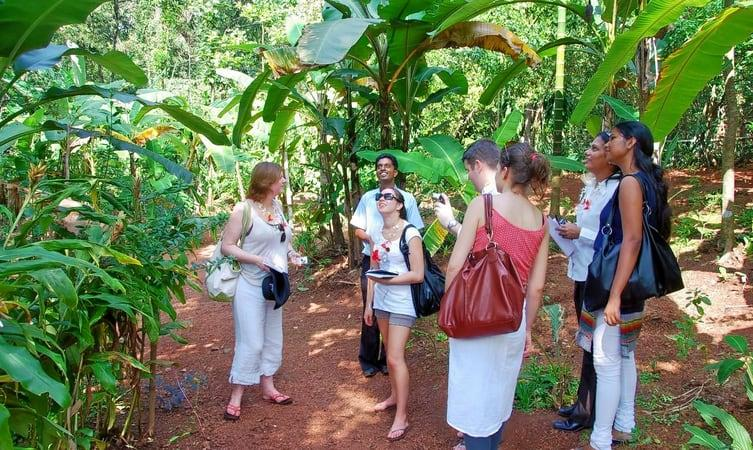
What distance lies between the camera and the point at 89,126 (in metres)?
5.57

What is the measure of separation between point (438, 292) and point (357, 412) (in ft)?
3.56

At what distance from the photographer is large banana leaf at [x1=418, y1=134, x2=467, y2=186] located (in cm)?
468

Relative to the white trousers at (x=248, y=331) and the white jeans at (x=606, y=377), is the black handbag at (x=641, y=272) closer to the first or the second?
the white jeans at (x=606, y=377)

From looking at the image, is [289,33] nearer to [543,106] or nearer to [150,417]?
[150,417]

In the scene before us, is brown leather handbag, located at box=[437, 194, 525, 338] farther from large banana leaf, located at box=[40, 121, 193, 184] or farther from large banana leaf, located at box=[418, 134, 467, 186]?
large banana leaf, located at box=[418, 134, 467, 186]

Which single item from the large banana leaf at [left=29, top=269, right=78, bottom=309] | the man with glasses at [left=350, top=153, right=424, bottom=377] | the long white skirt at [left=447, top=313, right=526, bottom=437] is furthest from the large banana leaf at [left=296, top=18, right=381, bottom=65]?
the large banana leaf at [left=29, top=269, right=78, bottom=309]

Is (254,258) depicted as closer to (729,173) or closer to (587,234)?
(587,234)

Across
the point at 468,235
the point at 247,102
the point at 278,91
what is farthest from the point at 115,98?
the point at 468,235

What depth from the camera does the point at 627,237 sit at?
2676 mm

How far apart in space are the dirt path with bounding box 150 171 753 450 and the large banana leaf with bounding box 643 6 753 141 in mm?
1651

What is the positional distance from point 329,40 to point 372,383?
252 centimetres

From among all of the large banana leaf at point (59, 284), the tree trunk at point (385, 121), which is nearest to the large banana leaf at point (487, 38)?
the tree trunk at point (385, 121)

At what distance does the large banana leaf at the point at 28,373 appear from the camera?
182 centimetres

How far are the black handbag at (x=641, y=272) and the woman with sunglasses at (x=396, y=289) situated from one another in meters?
1.00
